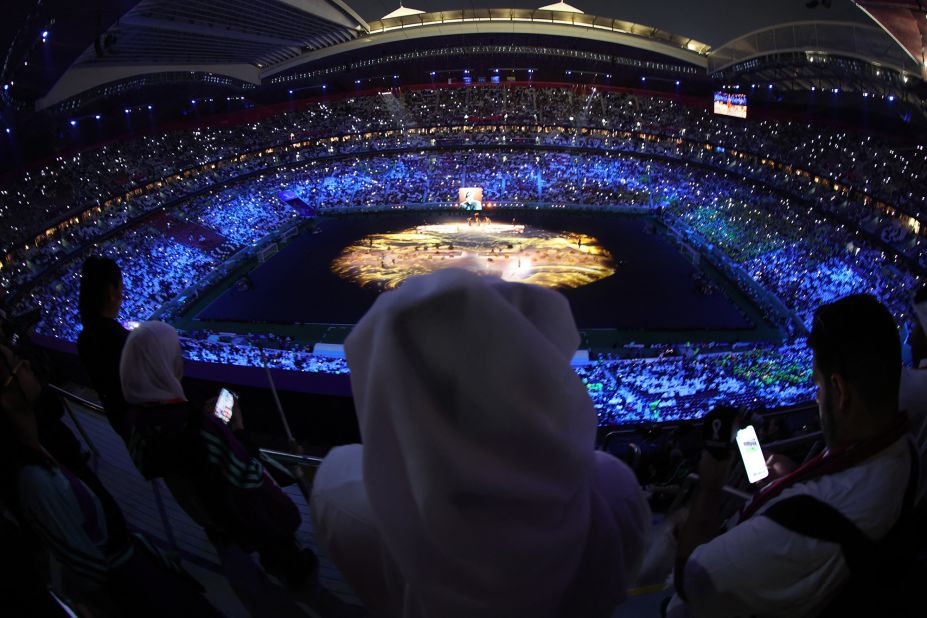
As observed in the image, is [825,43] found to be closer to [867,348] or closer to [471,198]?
[471,198]

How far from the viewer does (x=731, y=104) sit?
21047 mm

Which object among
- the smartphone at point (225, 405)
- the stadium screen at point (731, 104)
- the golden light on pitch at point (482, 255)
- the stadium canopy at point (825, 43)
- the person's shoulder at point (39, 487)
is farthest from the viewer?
the stadium screen at point (731, 104)

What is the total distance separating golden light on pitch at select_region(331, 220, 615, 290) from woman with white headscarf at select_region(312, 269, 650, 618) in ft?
44.5

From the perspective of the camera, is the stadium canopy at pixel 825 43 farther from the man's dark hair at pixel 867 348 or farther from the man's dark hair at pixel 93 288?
the man's dark hair at pixel 93 288

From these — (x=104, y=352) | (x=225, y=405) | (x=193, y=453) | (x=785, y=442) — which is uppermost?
(x=104, y=352)

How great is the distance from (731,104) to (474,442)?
2457 cm

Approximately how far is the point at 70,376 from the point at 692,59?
25.0m

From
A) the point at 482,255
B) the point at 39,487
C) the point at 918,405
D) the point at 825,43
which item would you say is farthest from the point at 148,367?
the point at 825,43

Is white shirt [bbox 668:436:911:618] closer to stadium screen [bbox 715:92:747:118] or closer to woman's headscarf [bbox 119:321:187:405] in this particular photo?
woman's headscarf [bbox 119:321:187:405]

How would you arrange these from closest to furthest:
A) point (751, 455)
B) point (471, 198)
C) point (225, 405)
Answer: point (751, 455)
point (225, 405)
point (471, 198)

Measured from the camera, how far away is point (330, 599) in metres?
2.75

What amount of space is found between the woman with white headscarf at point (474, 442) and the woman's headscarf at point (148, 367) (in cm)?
199

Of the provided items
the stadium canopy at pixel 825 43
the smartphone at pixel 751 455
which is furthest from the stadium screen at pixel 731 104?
the smartphone at pixel 751 455

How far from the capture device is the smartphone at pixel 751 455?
2.73 meters
